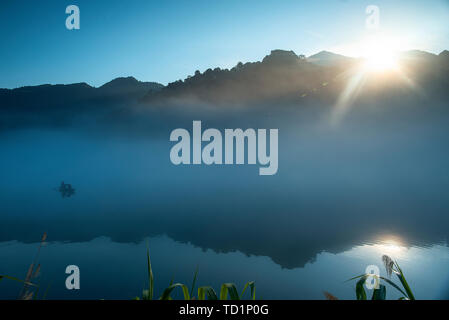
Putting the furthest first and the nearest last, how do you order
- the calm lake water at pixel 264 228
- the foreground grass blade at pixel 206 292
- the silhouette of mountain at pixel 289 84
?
the silhouette of mountain at pixel 289 84 → the calm lake water at pixel 264 228 → the foreground grass blade at pixel 206 292

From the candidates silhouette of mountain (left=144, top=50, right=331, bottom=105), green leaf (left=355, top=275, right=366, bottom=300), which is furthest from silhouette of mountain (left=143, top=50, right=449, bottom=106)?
green leaf (left=355, top=275, right=366, bottom=300)

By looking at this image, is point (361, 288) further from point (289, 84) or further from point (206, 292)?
point (289, 84)

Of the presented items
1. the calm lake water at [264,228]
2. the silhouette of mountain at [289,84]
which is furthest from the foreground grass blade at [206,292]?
the silhouette of mountain at [289,84]

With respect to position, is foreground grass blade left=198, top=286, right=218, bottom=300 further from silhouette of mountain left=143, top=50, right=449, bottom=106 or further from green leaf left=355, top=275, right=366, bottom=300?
silhouette of mountain left=143, top=50, right=449, bottom=106

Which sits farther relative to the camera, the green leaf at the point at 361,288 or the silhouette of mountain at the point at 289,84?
the silhouette of mountain at the point at 289,84

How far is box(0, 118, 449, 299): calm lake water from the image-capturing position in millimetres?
11797

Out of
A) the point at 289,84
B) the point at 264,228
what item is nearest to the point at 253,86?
the point at 289,84

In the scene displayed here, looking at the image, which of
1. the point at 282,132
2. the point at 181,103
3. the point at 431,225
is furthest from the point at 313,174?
the point at 181,103

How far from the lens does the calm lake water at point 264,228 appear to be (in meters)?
11.8

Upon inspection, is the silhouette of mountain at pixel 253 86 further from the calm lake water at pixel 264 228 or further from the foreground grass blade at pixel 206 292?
the foreground grass blade at pixel 206 292

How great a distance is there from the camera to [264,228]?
2105 centimetres
